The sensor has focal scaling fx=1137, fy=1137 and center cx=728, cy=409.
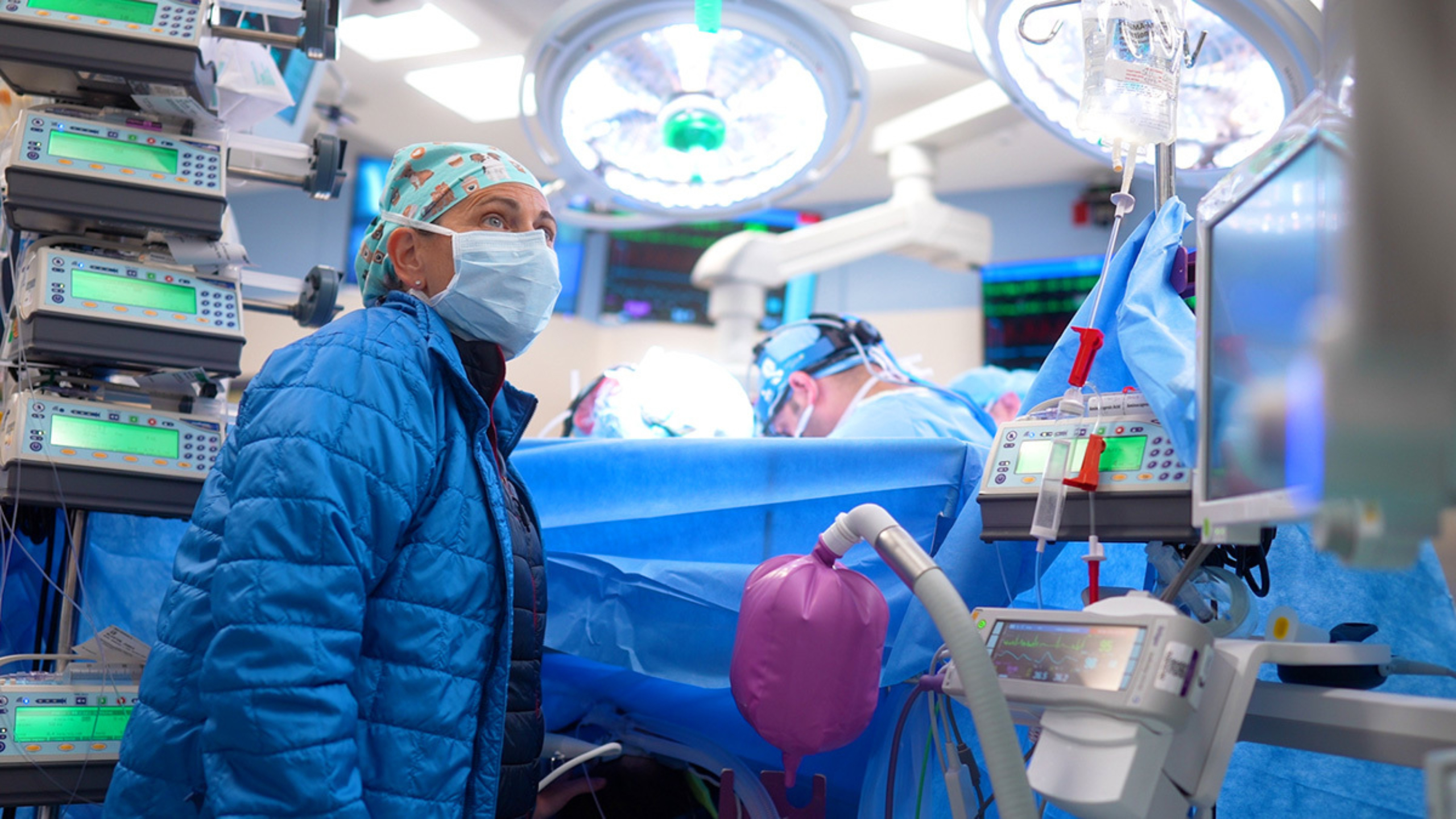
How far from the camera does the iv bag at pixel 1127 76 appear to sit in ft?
5.46

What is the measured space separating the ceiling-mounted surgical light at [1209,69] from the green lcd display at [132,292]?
4.96ft

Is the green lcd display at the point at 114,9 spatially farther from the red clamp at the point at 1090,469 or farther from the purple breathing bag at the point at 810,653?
the red clamp at the point at 1090,469

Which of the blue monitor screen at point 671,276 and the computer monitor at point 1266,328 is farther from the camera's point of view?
the blue monitor screen at point 671,276

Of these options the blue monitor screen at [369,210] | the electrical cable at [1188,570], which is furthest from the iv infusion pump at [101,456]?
the blue monitor screen at [369,210]

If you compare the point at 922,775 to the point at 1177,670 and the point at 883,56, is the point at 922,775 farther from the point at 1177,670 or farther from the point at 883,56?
the point at 883,56

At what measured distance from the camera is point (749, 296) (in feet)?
11.2

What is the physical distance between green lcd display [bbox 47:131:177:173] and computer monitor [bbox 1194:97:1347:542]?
1.72 meters

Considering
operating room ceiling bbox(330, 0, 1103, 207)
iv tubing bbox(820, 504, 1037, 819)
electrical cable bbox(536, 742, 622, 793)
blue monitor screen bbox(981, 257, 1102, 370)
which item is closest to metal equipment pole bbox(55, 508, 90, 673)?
electrical cable bbox(536, 742, 622, 793)

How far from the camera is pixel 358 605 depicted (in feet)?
4.18

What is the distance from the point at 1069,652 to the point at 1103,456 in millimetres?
326

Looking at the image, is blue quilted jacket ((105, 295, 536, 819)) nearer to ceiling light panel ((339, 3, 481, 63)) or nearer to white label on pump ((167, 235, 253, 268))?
white label on pump ((167, 235, 253, 268))

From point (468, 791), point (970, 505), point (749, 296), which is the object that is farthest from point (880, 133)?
point (468, 791)

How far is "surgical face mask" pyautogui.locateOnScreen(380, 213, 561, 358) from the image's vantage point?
1590 millimetres

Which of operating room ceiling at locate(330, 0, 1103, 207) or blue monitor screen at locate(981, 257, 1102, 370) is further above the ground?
operating room ceiling at locate(330, 0, 1103, 207)
